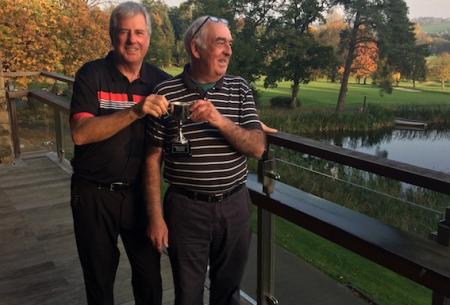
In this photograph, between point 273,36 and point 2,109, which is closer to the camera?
point 2,109

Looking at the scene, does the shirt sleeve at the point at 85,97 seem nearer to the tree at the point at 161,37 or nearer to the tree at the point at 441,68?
the tree at the point at 161,37

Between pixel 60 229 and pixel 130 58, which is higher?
pixel 130 58

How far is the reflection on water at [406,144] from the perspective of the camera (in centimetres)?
2247

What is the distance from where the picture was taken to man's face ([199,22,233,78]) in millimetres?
1813

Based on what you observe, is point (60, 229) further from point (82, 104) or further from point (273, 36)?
point (273, 36)

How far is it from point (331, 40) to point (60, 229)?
4465 cm

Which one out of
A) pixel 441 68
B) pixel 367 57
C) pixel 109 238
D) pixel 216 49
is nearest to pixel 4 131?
pixel 109 238

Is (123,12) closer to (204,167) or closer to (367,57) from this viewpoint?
(204,167)

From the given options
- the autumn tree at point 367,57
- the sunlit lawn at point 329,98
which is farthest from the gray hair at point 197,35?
the autumn tree at point 367,57

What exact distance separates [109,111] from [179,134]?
0.43 meters

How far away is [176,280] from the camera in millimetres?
2080

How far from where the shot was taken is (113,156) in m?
2.10

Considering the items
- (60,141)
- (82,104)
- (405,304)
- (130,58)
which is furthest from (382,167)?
(60,141)

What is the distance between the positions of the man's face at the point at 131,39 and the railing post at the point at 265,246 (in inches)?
31.4
